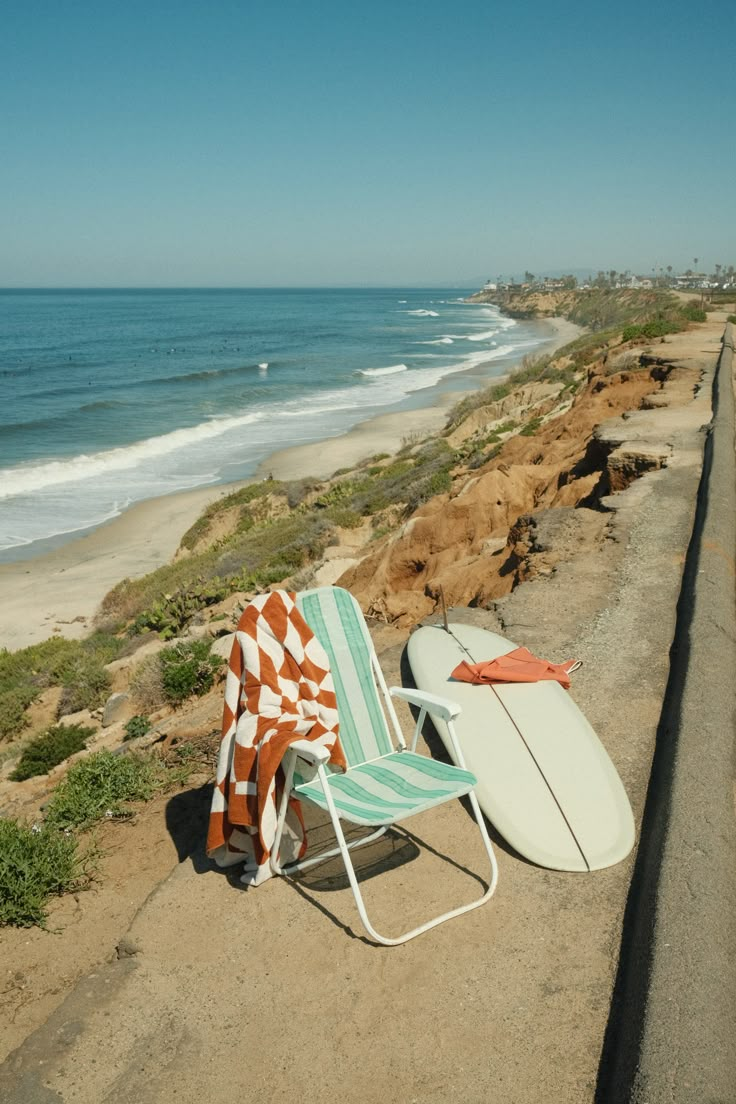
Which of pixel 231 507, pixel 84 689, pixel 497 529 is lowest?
pixel 84 689

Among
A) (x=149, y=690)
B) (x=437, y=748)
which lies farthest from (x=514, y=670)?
(x=149, y=690)

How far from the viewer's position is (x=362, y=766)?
399cm

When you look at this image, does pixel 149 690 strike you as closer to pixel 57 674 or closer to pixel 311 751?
pixel 57 674

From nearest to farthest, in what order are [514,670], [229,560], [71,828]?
[71,828] < [514,670] < [229,560]

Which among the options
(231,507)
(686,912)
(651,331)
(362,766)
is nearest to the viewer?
(686,912)

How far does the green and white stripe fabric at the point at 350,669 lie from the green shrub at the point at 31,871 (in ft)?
4.93

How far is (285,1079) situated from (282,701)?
1.60 metres

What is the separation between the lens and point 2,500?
22.4 metres

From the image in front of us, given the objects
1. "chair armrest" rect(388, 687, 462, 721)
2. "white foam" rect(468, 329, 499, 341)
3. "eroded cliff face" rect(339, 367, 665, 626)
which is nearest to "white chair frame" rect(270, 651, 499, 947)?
"chair armrest" rect(388, 687, 462, 721)

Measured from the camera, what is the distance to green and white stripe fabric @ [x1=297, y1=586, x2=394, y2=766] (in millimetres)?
4211

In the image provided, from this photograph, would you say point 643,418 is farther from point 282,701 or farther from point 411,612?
point 282,701

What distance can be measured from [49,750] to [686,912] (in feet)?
21.5

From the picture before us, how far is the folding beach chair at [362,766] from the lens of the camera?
11.1 ft

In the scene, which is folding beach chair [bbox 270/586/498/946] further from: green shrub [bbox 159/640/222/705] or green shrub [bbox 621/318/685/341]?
green shrub [bbox 621/318/685/341]
